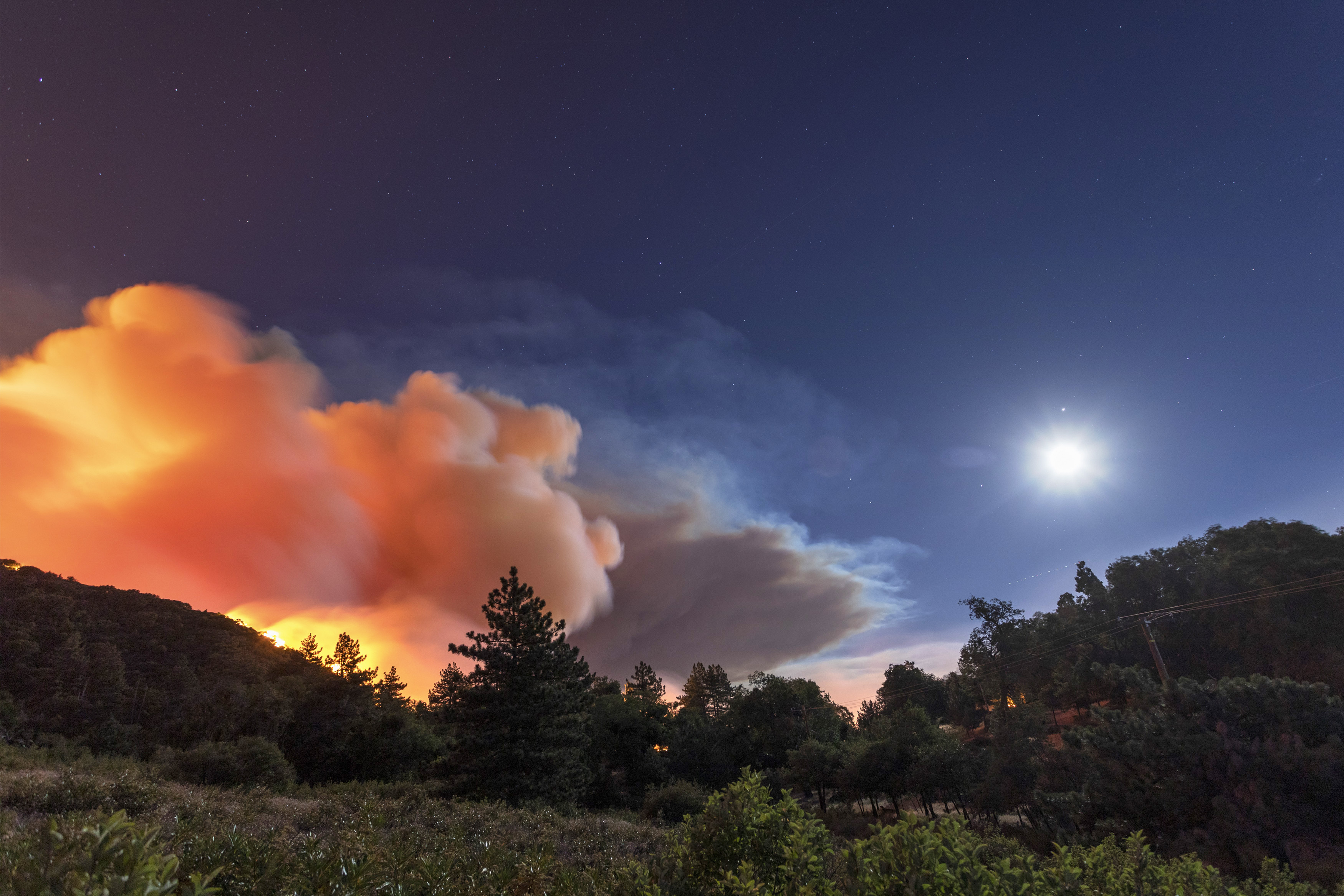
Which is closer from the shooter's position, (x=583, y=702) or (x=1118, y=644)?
(x=583, y=702)

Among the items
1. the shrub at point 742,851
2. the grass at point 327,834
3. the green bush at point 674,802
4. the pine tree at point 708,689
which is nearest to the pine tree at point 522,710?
the green bush at point 674,802

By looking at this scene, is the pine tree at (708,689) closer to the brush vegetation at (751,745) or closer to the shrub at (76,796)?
the brush vegetation at (751,745)

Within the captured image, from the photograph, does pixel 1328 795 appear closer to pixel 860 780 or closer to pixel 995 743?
pixel 995 743

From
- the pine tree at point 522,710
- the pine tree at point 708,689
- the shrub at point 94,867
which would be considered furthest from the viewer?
the pine tree at point 708,689

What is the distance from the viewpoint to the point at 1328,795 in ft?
58.5

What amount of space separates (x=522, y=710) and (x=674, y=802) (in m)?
13.6

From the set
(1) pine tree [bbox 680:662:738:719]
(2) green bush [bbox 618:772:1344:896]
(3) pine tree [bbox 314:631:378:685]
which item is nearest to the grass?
(2) green bush [bbox 618:772:1344:896]

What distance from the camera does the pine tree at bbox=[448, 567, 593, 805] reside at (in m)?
40.4

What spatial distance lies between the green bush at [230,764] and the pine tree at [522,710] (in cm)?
1244

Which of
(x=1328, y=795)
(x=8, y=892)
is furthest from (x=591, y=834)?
(x=1328, y=795)

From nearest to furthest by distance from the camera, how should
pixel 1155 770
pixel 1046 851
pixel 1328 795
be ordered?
pixel 1328 795 → pixel 1155 770 → pixel 1046 851

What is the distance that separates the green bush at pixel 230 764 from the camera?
40.7 metres

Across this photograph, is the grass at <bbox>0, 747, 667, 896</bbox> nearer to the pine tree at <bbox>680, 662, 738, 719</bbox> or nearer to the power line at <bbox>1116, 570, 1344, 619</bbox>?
the power line at <bbox>1116, 570, 1344, 619</bbox>

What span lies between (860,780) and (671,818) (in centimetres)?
1779
